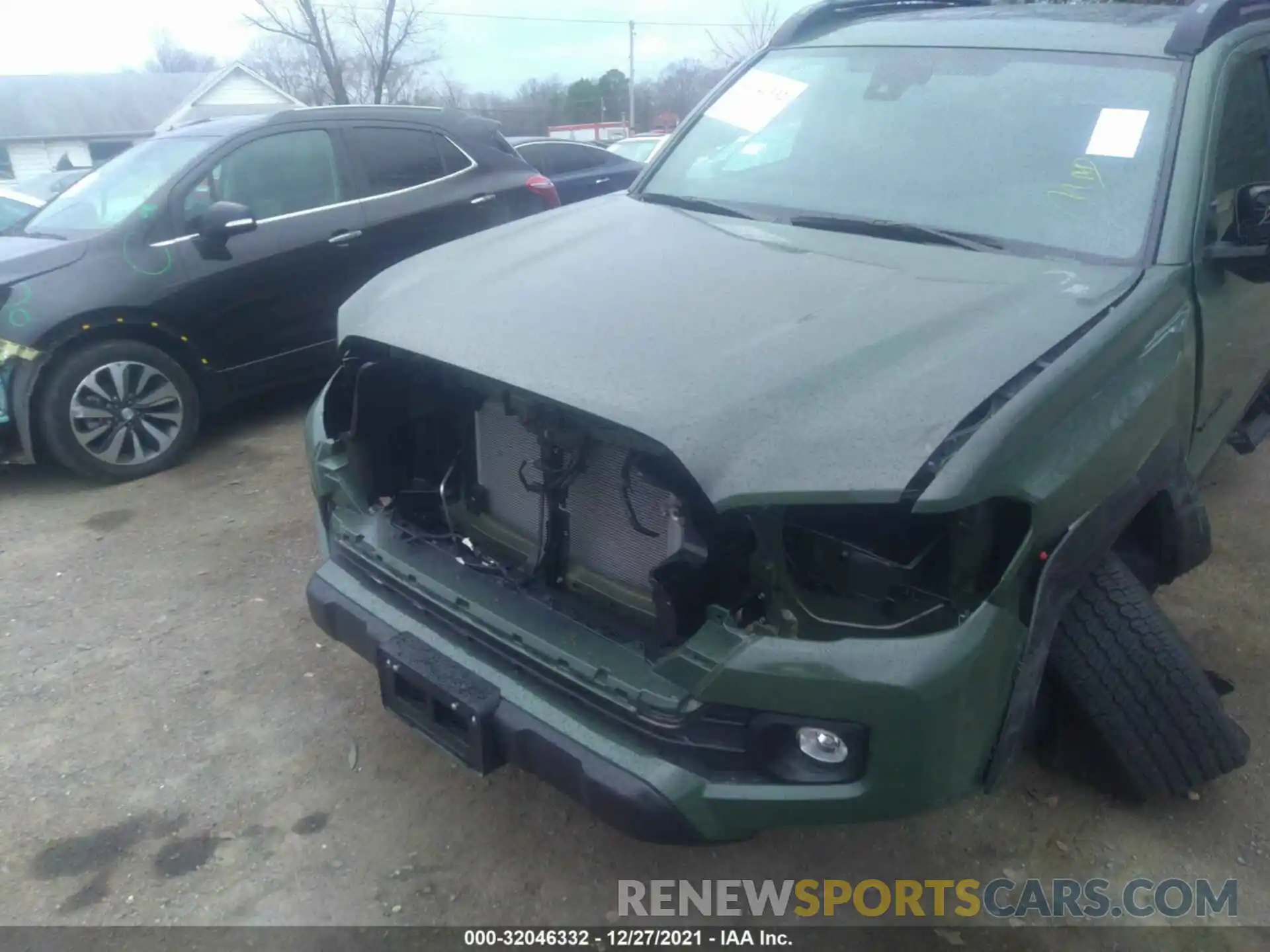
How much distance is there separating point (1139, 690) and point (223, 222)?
171 inches

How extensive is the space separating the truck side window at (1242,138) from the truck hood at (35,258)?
4619mm

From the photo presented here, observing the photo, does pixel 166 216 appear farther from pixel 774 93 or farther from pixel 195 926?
pixel 195 926

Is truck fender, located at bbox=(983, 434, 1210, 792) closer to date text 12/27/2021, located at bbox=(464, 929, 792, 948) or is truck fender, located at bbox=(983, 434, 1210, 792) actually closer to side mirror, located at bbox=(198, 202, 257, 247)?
date text 12/27/2021, located at bbox=(464, 929, 792, 948)

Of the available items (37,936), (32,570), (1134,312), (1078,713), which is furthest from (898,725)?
(32,570)

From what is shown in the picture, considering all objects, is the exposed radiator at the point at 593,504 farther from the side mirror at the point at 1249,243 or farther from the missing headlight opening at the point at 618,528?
the side mirror at the point at 1249,243

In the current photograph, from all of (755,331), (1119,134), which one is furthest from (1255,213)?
(755,331)

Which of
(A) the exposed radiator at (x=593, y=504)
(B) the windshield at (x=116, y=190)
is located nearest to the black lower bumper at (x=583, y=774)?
(A) the exposed radiator at (x=593, y=504)

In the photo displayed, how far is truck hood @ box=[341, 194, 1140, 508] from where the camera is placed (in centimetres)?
192

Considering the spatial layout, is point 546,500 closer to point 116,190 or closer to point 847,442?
point 847,442

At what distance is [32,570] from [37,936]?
2.14 m

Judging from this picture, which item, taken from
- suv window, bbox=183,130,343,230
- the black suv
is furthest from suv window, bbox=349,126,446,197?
suv window, bbox=183,130,343,230

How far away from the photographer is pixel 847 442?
1.92m

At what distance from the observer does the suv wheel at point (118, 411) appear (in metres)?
4.58

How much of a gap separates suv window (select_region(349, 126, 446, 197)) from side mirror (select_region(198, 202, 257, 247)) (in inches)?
35.9
